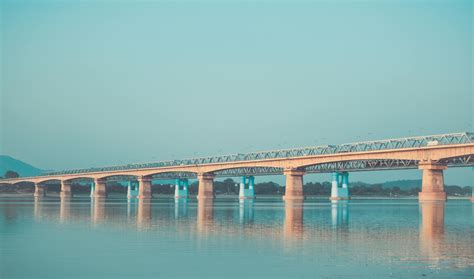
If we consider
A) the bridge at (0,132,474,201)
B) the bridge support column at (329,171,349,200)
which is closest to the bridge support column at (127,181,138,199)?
the bridge at (0,132,474,201)

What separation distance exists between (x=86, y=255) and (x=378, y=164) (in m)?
93.7

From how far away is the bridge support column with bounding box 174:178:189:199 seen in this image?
6668 inches

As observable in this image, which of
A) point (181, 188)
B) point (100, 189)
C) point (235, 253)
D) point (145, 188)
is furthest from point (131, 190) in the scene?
point (235, 253)

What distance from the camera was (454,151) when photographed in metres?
81.6

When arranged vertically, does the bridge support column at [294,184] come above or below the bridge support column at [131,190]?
above

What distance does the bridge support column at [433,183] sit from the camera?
8338 cm

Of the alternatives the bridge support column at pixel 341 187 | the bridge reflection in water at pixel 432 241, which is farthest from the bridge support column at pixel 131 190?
the bridge reflection in water at pixel 432 241

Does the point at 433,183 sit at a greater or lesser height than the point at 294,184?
greater

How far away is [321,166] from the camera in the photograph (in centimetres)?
12606

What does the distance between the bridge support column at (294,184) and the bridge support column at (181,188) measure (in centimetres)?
5813

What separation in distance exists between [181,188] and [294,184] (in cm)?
6309

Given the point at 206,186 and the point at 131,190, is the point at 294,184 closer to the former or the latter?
the point at 206,186

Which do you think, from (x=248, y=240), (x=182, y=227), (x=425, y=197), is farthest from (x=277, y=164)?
(x=248, y=240)

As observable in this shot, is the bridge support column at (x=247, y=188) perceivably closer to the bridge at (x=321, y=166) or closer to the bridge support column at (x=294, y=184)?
the bridge at (x=321, y=166)
